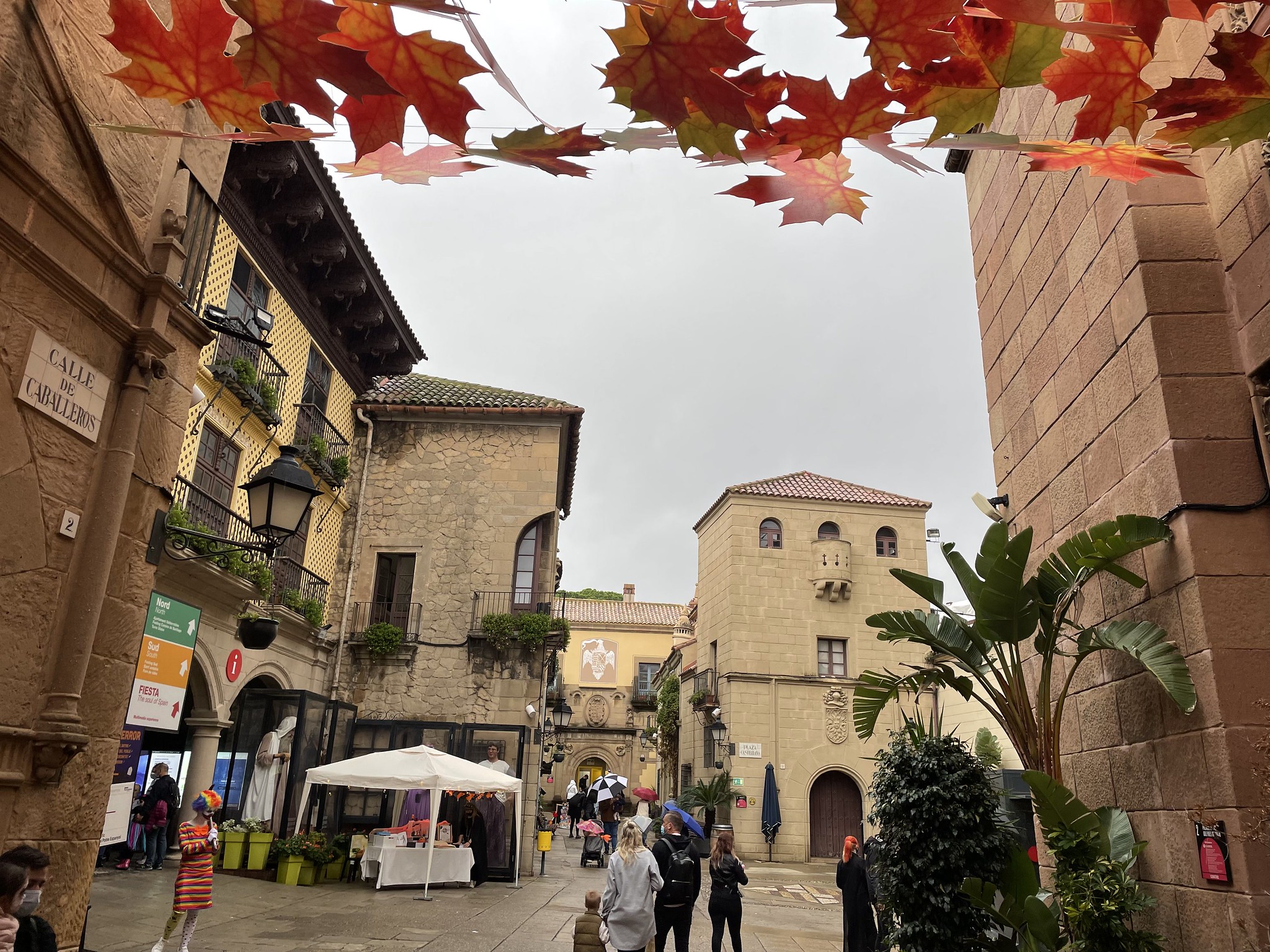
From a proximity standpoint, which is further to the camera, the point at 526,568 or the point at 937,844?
the point at 526,568

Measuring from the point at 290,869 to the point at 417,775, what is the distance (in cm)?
268

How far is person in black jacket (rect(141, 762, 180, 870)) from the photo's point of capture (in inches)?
529

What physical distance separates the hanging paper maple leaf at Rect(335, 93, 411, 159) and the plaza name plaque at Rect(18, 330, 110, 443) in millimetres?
2384

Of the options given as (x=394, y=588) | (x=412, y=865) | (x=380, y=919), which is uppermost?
(x=394, y=588)

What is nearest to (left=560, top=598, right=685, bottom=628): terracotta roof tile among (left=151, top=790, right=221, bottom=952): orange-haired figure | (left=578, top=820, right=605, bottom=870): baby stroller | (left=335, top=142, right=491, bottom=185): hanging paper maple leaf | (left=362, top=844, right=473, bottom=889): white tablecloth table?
(left=578, top=820, right=605, bottom=870): baby stroller

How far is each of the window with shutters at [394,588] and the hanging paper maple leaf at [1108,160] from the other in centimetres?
1681

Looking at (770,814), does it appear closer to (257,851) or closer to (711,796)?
(711,796)

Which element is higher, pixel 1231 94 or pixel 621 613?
pixel 621 613

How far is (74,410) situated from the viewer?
14.7ft

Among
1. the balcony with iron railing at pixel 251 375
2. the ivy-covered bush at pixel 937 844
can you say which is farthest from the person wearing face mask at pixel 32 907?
the balcony with iron railing at pixel 251 375

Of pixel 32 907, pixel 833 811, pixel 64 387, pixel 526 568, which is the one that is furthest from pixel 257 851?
pixel 833 811

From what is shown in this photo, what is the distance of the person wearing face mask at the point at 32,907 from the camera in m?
3.79

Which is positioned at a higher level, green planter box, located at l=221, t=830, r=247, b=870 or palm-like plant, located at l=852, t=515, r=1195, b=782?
palm-like plant, located at l=852, t=515, r=1195, b=782

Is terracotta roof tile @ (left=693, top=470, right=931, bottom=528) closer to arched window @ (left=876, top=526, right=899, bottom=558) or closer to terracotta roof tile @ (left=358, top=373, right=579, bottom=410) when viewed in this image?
arched window @ (left=876, top=526, right=899, bottom=558)
